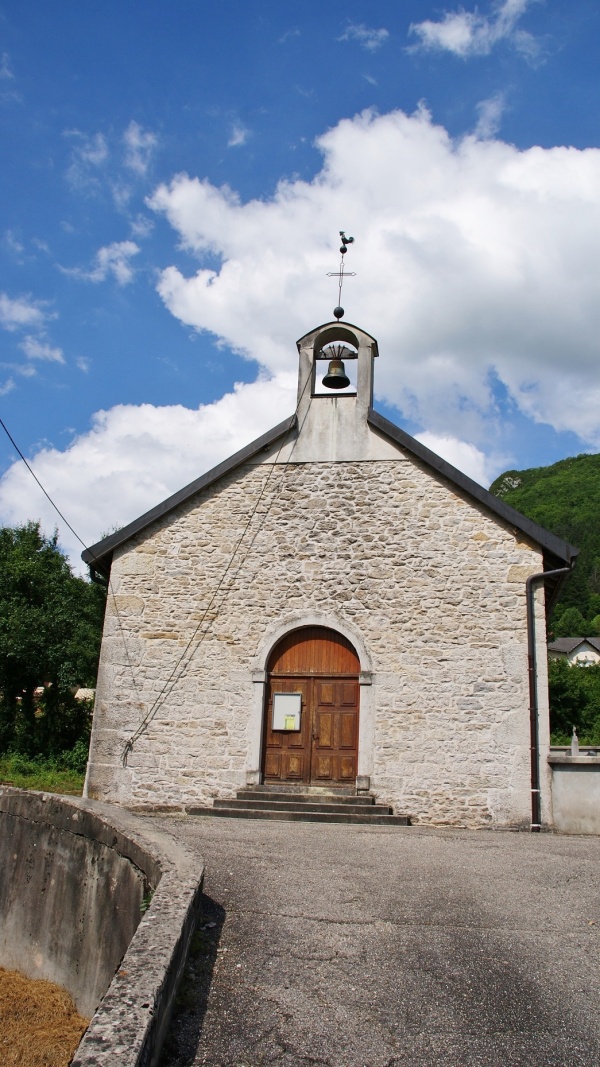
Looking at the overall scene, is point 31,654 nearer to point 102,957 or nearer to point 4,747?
point 4,747

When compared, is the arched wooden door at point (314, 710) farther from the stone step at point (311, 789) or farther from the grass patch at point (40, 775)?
the grass patch at point (40, 775)

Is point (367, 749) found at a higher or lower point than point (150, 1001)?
higher

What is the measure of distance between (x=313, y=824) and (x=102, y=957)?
4.60m

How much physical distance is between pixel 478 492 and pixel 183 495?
4.46m

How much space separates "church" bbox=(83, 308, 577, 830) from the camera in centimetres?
1055

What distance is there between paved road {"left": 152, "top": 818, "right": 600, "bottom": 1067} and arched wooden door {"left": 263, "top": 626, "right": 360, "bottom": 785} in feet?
13.2

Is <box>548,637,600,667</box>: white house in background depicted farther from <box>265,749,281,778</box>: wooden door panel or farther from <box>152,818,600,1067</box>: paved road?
<box>152,818,600,1067</box>: paved road

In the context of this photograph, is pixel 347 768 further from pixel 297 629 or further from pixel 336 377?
pixel 336 377

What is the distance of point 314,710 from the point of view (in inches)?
445

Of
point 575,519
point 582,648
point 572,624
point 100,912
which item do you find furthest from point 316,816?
point 572,624

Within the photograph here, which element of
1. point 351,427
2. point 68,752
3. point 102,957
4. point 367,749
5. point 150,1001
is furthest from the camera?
point 68,752

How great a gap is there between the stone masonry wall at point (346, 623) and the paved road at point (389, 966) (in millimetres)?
3575

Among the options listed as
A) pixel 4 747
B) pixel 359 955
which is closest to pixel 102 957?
pixel 359 955

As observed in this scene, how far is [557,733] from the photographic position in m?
33.4
